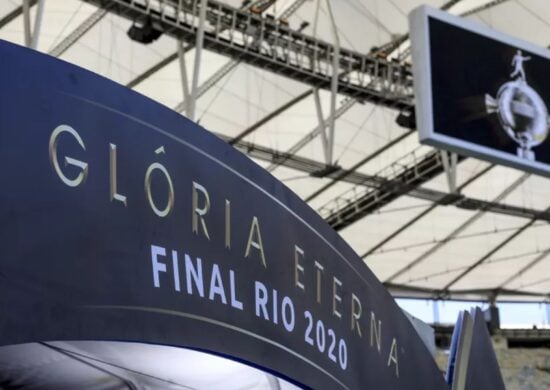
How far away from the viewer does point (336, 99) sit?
98.1ft

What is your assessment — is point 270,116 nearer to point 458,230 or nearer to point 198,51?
point 198,51

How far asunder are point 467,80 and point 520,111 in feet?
2.52

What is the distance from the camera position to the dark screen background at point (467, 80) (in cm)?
899

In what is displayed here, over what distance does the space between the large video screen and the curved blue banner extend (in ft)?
13.1

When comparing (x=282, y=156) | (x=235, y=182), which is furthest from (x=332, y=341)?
(x=282, y=156)

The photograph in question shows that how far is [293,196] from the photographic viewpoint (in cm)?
480

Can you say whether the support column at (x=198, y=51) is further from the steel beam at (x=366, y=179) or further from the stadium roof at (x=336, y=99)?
the steel beam at (x=366, y=179)

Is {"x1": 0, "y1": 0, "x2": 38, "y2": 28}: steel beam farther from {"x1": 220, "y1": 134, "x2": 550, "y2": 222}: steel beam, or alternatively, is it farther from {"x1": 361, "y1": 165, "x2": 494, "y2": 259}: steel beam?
{"x1": 361, "y1": 165, "x2": 494, "y2": 259}: steel beam

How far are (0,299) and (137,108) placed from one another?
3.50 ft

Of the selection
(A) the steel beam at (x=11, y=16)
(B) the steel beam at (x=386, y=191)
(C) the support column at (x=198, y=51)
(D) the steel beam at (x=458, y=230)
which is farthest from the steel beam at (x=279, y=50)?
(D) the steel beam at (x=458, y=230)

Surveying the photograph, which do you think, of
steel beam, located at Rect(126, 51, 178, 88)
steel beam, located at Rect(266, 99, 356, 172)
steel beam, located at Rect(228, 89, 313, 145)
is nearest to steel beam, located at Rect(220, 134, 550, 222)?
steel beam, located at Rect(228, 89, 313, 145)

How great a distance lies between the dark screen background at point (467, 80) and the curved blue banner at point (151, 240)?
13.2 feet

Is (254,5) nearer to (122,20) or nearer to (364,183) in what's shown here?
(122,20)

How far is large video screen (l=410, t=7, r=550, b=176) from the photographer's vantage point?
29.2 ft
